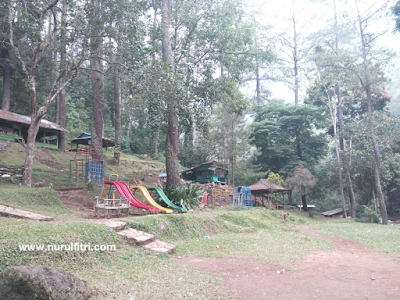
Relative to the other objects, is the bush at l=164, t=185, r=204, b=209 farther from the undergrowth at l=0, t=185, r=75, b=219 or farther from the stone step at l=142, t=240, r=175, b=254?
the stone step at l=142, t=240, r=175, b=254

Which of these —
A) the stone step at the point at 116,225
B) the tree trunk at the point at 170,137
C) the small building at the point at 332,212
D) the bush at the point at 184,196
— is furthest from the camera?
the small building at the point at 332,212

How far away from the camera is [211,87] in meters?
16.6

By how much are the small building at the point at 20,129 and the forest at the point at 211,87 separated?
1.12m

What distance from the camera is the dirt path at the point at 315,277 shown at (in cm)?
475

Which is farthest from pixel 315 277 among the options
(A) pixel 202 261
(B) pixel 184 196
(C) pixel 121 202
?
(B) pixel 184 196

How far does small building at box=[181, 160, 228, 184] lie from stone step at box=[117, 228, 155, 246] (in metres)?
19.4

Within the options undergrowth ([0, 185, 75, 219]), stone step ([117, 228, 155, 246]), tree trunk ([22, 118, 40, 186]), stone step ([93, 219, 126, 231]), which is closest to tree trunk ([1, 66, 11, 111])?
tree trunk ([22, 118, 40, 186])

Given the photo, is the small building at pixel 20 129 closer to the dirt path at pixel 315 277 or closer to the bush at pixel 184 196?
the bush at pixel 184 196

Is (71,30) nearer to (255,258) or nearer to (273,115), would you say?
(255,258)

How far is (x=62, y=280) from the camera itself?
12.6 ft

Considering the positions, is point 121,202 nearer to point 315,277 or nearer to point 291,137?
point 315,277

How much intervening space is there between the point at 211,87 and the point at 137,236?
10.7 meters

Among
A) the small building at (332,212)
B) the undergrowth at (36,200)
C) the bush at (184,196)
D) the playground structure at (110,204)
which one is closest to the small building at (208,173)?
the small building at (332,212)

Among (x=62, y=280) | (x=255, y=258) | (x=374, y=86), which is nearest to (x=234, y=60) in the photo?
(x=374, y=86)
